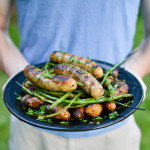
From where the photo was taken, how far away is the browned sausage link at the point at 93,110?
1.99m

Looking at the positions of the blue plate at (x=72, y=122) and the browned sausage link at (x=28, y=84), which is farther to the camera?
the browned sausage link at (x=28, y=84)

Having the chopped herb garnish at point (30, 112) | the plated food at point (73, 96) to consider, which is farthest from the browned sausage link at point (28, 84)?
the chopped herb garnish at point (30, 112)

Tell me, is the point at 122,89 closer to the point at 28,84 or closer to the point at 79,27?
the point at 28,84

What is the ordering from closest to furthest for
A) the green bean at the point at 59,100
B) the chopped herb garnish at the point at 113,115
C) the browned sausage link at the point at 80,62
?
1. the chopped herb garnish at the point at 113,115
2. the green bean at the point at 59,100
3. the browned sausage link at the point at 80,62

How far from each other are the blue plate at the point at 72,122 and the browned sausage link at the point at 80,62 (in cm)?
36

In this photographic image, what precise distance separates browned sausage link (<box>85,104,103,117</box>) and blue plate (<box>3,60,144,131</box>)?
0.11 m

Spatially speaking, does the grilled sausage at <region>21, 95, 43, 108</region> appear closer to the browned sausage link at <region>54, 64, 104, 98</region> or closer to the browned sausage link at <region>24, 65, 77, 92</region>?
the browned sausage link at <region>24, 65, 77, 92</region>

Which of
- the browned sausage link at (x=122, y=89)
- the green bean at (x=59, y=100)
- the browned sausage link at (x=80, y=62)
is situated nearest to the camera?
the green bean at (x=59, y=100)

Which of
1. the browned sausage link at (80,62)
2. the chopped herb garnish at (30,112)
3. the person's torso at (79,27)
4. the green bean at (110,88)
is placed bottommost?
the chopped herb garnish at (30,112)

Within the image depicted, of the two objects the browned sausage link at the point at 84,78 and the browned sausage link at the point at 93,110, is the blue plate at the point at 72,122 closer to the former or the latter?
the browned sausage link at the point at 93,110

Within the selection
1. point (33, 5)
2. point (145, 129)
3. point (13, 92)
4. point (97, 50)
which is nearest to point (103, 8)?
point (97, 50)

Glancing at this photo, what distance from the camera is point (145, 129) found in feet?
17.0

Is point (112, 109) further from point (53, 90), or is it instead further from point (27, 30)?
point (27, 30)

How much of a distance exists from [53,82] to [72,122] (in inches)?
18.2
